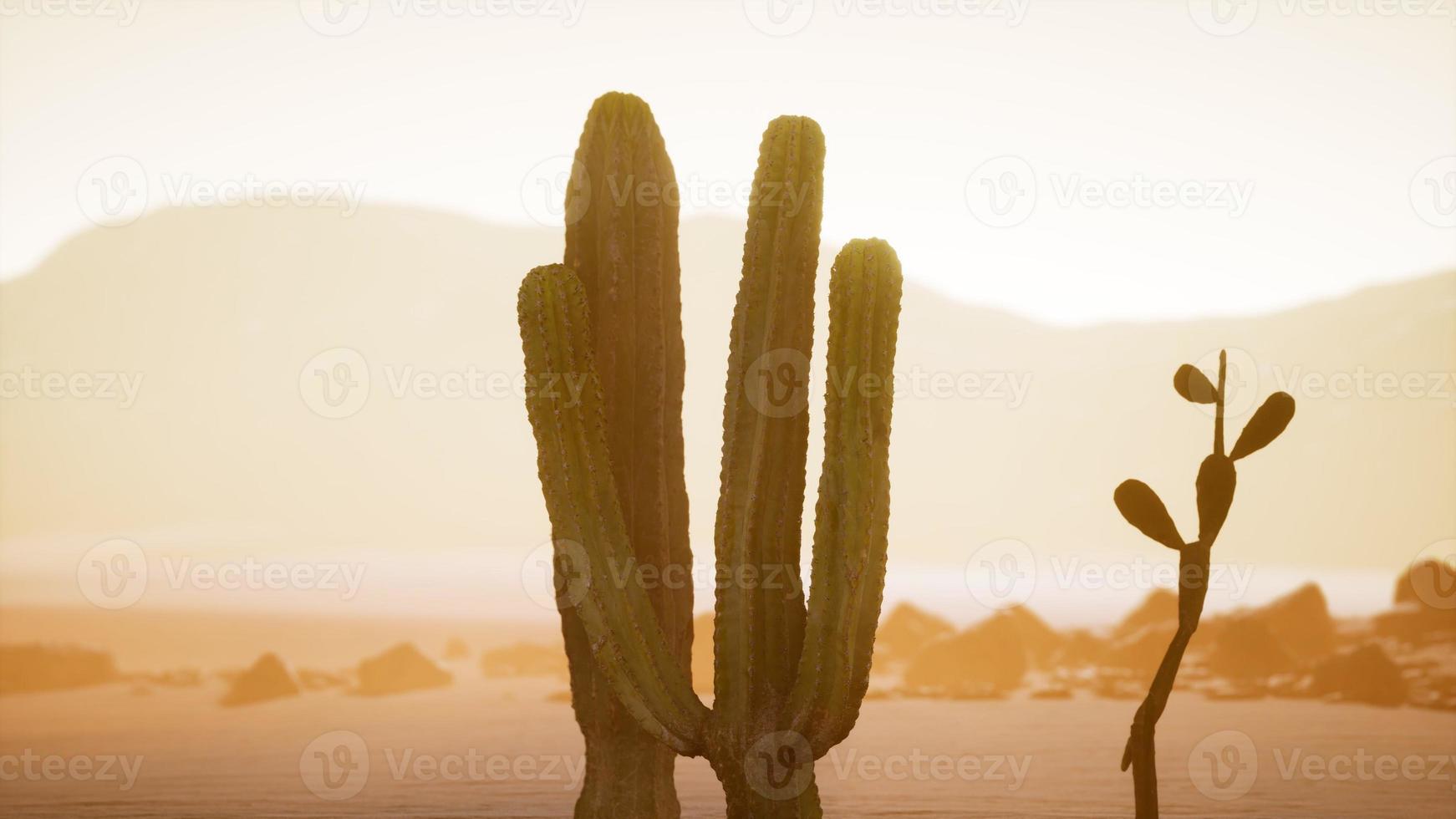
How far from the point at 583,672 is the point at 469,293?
78.5 meters

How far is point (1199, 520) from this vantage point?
515 centimetres

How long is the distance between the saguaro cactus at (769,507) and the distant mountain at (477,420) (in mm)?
23871

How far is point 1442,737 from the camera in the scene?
1416 cm

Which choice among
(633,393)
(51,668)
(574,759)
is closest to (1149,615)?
(574,759)

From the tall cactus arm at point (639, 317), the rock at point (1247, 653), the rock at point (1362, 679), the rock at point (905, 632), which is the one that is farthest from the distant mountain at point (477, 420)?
the tall cactus arm at point (639, 317)

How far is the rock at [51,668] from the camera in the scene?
62.3 feet

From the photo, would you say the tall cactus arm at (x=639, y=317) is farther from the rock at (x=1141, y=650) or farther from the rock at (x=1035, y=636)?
the rock at (x=1141, y=650)

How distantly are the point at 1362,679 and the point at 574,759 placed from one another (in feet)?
39.4

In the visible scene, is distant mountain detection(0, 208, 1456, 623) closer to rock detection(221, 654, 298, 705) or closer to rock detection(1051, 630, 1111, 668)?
rock detection(1051, 630, 1111, 668)

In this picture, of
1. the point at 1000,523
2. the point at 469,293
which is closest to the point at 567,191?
the point at 1000,523

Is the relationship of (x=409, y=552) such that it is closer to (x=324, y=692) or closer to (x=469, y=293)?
(x=324, y=692)

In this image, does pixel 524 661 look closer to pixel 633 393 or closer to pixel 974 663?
pixel 974 663

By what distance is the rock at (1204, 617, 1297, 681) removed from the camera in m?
19.0

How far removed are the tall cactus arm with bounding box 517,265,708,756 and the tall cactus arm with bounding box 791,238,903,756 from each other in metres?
0.90
